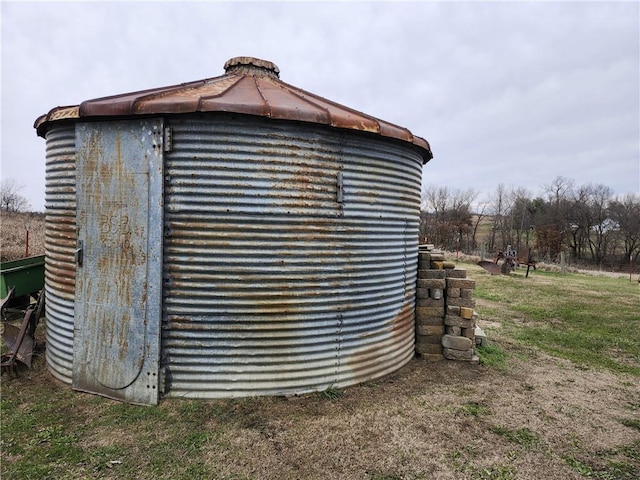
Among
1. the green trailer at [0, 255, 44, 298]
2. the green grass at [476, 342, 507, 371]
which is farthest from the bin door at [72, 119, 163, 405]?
the green grass at [476, 342, 507, 371]

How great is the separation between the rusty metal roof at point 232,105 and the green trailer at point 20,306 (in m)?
2.35

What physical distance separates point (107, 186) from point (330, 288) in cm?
277

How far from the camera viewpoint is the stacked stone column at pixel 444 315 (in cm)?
609

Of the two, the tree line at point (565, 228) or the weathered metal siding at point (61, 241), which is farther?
the tree line at point (565, 228)

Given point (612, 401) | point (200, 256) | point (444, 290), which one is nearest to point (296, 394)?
point (200, 256)

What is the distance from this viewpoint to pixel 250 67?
5902mm

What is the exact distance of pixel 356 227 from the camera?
194 inches

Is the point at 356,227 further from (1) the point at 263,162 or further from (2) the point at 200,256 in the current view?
(2) the point at 200,256

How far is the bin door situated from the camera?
4324mm

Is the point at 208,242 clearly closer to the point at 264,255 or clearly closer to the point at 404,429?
the point at 264,255

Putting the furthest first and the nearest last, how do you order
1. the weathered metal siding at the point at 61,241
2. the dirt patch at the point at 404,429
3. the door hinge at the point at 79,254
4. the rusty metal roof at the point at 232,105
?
the weathered metal siding at the point at 61,241
the door hinge at the point at 79,254
the rusty metal roof at the point at 232,105
the dirt patch at the point at 404,429

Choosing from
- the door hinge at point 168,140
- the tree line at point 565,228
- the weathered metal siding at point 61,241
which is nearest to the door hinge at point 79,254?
the weathered metal siding at point 61,241

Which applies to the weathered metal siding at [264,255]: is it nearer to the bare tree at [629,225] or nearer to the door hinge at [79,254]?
the door hinge at [79,254]

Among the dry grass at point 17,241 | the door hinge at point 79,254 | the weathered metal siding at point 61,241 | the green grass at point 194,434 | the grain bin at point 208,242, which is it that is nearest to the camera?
the green grass at point 194,434
